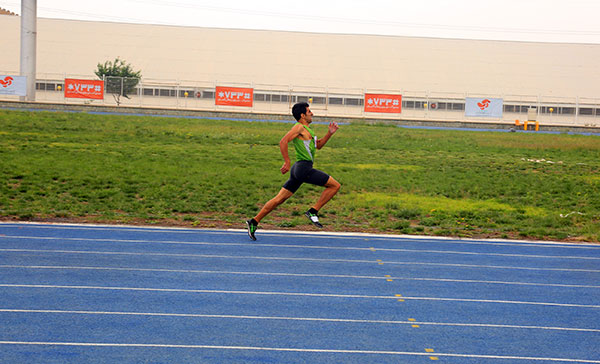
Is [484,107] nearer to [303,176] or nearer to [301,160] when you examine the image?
[301,160]

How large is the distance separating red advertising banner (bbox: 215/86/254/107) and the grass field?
15822mm

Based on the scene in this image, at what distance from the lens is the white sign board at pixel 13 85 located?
37.6 meters

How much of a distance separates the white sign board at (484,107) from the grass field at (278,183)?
14818mm

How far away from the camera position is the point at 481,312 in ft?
20.0

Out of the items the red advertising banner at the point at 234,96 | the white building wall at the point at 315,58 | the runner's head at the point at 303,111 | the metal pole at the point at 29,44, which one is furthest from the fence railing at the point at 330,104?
the runner's head at the point at 303,111

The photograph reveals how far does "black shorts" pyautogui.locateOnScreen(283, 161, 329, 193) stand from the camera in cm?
877

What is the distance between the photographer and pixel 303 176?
28.8 feet

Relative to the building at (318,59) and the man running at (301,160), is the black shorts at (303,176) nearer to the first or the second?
the man running at (301,160)

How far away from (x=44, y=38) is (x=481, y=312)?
55846mm

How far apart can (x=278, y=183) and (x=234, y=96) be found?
88.7 ft

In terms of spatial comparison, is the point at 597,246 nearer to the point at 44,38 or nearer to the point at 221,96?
the point at 221,96

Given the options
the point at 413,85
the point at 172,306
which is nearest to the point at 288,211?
the point at 172,306

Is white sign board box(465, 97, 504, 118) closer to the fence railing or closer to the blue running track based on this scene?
the fence railing

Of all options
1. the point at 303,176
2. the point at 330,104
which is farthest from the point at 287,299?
the point at 330,104
